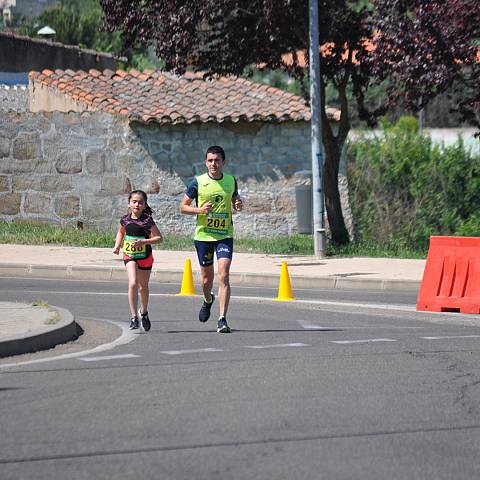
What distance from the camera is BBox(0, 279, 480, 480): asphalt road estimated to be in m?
6.86

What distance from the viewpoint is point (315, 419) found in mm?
8016

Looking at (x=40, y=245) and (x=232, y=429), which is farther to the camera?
(x=40, y=245)

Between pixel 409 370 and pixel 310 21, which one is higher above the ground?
pixel 310 21

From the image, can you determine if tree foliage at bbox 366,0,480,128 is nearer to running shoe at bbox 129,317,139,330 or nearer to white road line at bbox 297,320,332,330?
white road line at bbox 297,320,332,330

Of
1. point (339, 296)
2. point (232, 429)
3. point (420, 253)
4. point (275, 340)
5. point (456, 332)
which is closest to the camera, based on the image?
point (232, 429)

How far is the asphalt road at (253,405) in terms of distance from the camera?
270 inches

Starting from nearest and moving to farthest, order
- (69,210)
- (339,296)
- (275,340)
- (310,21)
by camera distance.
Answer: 1. (275,340)
2. (339,296)
3. (310,21)
4. (69,210)

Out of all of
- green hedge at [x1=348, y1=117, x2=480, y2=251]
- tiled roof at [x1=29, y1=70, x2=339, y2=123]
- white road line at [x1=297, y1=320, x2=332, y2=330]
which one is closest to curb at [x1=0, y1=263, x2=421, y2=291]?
white road line at [x1=297, y1=320, x2=332, y2=330]

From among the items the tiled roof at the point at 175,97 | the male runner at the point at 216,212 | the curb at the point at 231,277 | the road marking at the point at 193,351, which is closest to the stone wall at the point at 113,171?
the tiled roof at the point at 175,97

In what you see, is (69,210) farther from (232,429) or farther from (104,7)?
(232,429)

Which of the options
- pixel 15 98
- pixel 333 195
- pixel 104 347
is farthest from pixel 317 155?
pixel 104 347

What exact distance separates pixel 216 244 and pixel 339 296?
5.29 m

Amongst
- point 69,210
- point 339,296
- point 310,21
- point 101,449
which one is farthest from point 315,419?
point 69,210

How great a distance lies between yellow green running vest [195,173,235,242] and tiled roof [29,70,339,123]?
1576 cm
